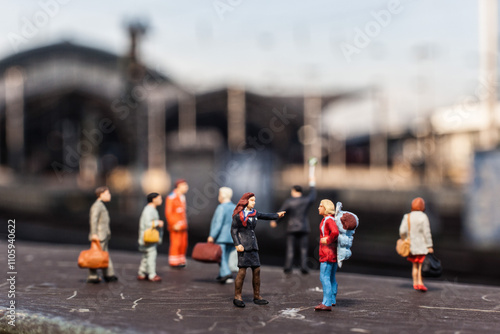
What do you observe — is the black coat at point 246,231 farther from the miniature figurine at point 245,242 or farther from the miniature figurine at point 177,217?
the miniature figurine at point 177,217

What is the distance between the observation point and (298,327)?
683 cm

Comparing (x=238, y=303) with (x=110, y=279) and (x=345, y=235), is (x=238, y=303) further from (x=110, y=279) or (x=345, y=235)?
(x=110, y=279)

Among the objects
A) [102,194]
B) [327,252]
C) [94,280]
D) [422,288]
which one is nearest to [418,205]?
[422,288]

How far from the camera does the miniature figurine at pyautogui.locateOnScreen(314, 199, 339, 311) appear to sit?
308 inches

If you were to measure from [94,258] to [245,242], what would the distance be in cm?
299

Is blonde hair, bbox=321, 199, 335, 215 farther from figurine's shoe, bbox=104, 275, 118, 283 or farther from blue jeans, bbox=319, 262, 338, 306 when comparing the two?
figurine's shoe, bbox=104, 275, 118, 283

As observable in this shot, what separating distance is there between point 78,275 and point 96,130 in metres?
58.8

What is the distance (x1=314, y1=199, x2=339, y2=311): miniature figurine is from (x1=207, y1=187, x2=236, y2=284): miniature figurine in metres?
2.44

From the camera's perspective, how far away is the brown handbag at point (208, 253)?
9.35 metres

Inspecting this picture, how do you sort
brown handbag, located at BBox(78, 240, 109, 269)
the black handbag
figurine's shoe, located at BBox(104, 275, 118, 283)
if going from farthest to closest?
figurine's shoe, located at BBox(104, 275, 118, 283), brown handbag, located at BBox(78, 240, 109, 269), the black handbag

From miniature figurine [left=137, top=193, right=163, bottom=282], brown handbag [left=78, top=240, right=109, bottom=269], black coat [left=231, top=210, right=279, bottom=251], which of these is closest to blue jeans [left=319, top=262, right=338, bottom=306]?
black coat [left=231, top=210, right=279, bottom=251]

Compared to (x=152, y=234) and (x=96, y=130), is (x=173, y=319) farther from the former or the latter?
(x=96, y=130)

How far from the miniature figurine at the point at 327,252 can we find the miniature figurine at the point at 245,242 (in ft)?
2.12

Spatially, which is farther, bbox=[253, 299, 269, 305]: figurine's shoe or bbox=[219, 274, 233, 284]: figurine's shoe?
bbox=[219, 274, 233, 284]: figurine's shoe
